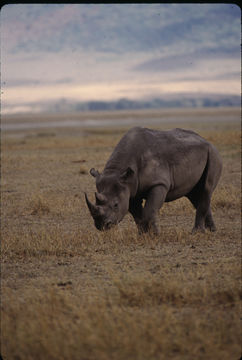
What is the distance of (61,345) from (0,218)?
735 centimetres

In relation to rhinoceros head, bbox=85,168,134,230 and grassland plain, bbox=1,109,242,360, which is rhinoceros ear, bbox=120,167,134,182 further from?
grassland plain, bbox=1,109,242,360

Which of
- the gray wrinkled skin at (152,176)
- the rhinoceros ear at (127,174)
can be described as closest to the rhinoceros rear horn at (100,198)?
the gray wrinkled skin at (152,176)

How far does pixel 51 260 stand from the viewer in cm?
707

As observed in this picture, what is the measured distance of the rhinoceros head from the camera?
7.11 metres

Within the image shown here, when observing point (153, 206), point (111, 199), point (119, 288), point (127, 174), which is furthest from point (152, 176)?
point (119, 288)

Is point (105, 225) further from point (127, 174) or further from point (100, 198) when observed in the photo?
point (127, 174)

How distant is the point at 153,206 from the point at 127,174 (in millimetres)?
783

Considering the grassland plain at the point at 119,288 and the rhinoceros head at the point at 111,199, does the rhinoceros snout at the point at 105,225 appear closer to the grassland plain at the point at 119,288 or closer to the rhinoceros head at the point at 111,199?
the rhinoceros head at the point at 111,199

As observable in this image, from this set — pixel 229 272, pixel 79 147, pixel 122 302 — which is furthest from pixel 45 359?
pixel 79 147

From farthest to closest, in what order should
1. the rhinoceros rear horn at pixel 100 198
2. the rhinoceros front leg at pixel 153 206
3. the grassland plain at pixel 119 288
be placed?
the rhinoceros front leg at pixel 153 206, the rhinoceros rear horn at pixel 100 198, the grassland plain at pixel 119 288

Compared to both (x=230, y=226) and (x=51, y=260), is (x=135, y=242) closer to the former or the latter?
(x=51, y=260)

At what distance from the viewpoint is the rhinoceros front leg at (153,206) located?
309 inches

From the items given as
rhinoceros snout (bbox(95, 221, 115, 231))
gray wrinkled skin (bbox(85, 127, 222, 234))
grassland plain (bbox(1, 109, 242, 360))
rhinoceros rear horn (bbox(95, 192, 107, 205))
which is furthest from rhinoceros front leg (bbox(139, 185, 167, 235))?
rhinoceros rear horn (bbox(95, 192, 107, 205))

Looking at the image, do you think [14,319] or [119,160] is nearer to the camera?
[14,319]
